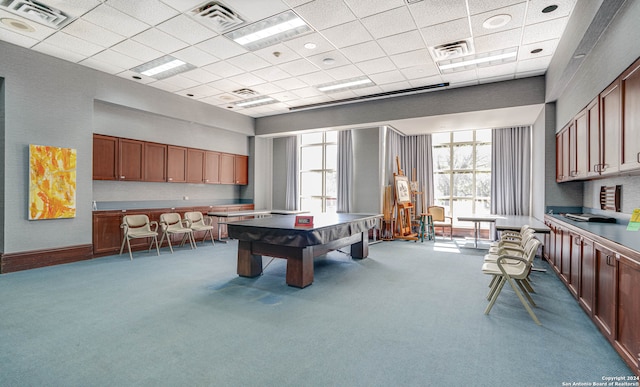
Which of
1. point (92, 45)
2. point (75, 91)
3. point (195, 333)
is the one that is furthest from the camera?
point (75, 91)

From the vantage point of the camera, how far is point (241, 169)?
9383mm

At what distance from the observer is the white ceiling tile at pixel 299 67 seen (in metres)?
5.43

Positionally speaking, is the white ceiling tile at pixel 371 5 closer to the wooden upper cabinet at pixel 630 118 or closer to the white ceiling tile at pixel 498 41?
the white ceiling tile at pixel 498 41

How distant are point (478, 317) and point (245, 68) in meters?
5.29

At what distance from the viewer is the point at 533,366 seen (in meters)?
2.27

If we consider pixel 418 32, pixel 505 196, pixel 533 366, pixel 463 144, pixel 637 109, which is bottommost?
pixel 533 366

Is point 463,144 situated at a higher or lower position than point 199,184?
higher

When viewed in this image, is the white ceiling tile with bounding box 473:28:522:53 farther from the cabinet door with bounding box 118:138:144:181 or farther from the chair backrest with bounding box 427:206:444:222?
the cabinet door with bounding box 118:138:144:181

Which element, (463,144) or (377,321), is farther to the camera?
(463,144)

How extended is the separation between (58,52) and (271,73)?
349cm

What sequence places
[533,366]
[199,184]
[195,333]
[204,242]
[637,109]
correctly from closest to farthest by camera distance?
[533,366], [637,109], [195,333], [204,242], [199,184]

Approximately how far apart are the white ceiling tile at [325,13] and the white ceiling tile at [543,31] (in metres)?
2.45

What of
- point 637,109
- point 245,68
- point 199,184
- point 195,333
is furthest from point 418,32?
point 199,184

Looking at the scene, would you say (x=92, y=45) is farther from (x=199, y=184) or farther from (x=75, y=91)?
(x=199, y=184)
